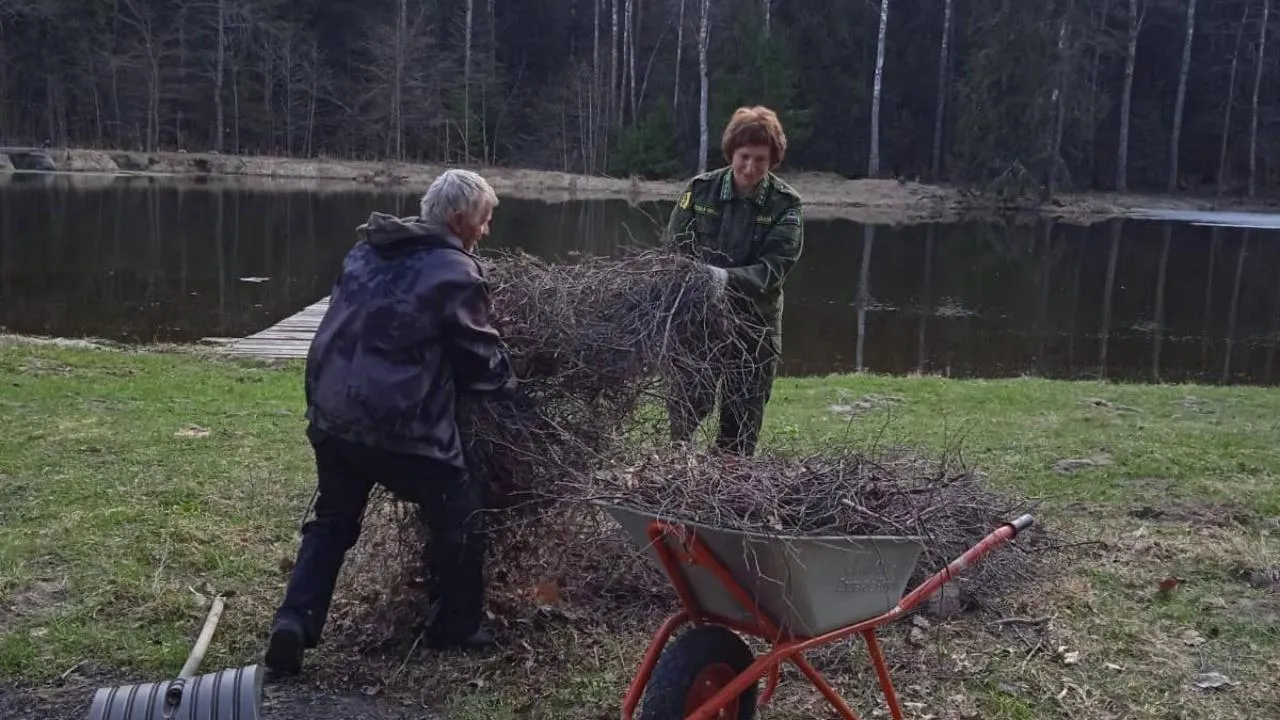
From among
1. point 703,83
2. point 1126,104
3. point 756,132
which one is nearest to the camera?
point 756,132

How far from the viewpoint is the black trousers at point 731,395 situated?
362 cm

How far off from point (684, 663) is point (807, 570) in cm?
46

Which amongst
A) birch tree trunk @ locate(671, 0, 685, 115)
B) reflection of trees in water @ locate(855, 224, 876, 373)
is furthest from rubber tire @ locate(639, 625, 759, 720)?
birch tree trunk @ locate(671, 0, 685, 115)

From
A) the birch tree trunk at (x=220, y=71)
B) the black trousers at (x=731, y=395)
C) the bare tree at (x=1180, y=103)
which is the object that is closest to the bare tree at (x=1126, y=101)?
the bare tree at (x=1180, y=103)

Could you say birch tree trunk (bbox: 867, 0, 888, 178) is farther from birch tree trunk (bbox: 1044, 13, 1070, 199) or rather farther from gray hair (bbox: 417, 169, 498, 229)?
gray hair (bbox: 417, 169, 498, 229)

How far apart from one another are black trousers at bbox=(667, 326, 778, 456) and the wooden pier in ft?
22.5

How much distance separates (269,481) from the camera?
535 centimetres

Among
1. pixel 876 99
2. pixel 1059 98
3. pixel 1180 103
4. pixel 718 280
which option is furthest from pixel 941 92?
pixel 718 280

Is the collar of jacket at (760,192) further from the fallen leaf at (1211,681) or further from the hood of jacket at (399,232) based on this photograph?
the fallen leaf at (1211,681)

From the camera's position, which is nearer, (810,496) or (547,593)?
(810,496)

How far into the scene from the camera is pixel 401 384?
A: 3.21 metres

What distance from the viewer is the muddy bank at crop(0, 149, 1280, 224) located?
37000 mm

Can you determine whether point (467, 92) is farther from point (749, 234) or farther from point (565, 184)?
point (749, 234)

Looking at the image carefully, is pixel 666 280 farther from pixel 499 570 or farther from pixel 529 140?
pixel 529 140
